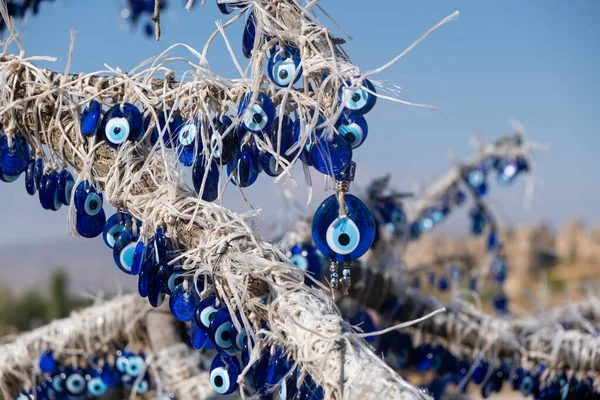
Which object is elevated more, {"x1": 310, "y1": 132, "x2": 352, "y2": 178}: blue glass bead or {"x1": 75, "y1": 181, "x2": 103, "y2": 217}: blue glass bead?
{"x1": 310, "y1": 132, "x2": 352, "y2": 178}: blue glass bead

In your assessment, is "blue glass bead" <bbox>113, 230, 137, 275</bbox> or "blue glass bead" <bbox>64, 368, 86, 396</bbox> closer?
"blue glass bead" <bbox>113, 230, 137, 275</bbox>

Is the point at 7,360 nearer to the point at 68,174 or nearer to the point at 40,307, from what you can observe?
the point at 68,174

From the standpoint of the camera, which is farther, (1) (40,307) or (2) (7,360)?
(1) (40,307)

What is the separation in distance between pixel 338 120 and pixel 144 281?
0.27 meters

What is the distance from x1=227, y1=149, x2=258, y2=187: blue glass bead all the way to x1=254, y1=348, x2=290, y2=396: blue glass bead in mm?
194

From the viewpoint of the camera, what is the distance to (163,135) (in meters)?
0.79

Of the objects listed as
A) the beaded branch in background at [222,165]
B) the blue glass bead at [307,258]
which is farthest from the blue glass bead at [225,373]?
the blue glass bead at [307,258]

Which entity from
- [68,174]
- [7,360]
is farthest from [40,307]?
[68,174]

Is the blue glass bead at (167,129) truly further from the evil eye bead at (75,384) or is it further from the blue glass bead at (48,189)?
the evil eye bead at (75,384)

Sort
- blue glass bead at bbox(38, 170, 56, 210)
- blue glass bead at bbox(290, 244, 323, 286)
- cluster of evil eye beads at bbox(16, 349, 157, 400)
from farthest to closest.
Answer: cluster of evil eye beads at bbox(16, 349, 157, 400) < blue glass bead at bbox(290, 244, 323, 286) < blue glass bead at bbox(38, 170, 56, 210)

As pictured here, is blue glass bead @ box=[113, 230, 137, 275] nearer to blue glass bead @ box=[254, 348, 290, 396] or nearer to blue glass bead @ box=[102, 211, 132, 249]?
blue glass bead @ box=[102, 211, 132, 249]

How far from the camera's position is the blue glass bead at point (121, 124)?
0.77 metres

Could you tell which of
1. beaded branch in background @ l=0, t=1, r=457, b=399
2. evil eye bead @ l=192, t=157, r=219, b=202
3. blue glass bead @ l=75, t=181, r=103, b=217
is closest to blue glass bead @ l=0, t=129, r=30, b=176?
beaded branch in background @ l=0, t=1, r=457, b=399

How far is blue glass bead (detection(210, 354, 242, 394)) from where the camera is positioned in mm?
768
